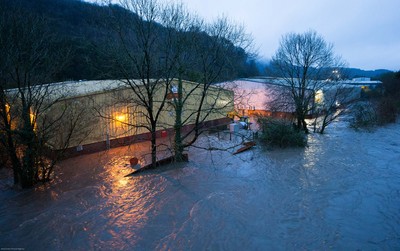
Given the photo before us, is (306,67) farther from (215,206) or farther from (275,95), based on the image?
(215,206)

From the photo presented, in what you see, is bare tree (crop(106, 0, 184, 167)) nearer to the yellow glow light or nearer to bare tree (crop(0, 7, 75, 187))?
bare tree (crop(0, 7, 75, 187))

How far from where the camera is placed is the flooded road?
22.0 ft

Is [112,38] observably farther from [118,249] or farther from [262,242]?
[262,242]

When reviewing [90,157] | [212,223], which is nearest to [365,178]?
[212,223]

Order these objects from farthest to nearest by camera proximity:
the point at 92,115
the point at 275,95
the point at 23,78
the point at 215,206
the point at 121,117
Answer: the point at 275,95, the point at 121,117, the point at 92,115, the point at 23,78, the point at 215,206

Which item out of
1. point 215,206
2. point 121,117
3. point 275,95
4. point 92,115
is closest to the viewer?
point 215,206

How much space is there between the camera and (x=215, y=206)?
→ 27.7 feet

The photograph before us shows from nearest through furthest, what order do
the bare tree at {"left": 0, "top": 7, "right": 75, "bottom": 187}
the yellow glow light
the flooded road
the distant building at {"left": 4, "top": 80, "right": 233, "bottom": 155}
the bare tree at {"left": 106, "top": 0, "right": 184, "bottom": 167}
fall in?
the flooded road < the bare tree at {"left": 0, "top": 7, "right": 75, "bottom": 187} < the bare tree at {"left": 106, "top": 0, "right": 184, "bottom": 167} < the distant building at {"left": 4, "top": 80, "right": 233, "bottom": 155} < the yellow glow light

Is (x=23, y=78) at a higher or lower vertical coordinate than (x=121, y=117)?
higher

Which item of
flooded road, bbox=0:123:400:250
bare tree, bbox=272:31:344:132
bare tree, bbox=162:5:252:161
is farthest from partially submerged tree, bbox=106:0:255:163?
bare tree, bbox=272:31:344:132

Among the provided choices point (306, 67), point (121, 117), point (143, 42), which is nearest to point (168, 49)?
point (143, 42)

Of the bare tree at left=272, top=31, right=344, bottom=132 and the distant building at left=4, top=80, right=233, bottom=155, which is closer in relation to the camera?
the distant building at left=4, top=80, right=233, bottom=155

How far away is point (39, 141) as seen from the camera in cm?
966

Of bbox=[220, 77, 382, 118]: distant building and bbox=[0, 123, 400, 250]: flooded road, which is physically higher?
bbox=[220, 77, 382, 118]: distant building
